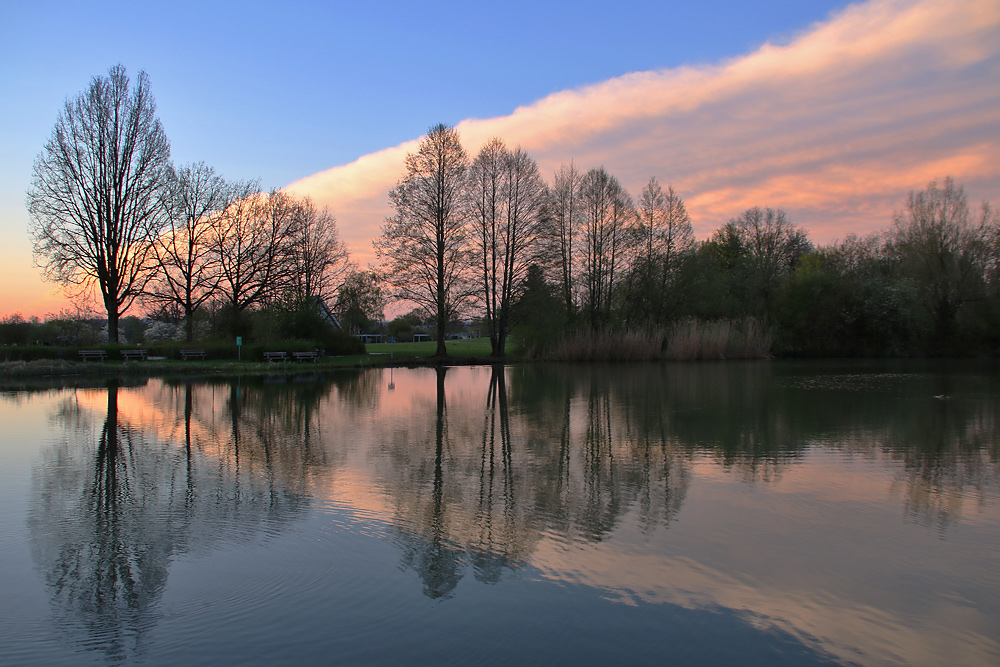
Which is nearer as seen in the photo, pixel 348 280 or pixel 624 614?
→ pixel 624 614

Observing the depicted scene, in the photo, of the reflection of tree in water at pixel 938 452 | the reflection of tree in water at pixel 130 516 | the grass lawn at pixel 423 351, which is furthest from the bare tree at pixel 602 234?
the reflection of tree in water at pixel 130 516

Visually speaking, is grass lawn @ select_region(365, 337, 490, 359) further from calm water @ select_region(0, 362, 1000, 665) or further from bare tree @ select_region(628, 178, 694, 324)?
calm water @ select_region(0, 362, 1000, 665)

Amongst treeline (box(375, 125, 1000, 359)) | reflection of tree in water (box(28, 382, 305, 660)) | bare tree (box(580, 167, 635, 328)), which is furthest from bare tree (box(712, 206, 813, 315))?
reflection of tree in water (box(28, 382, 305, 660))

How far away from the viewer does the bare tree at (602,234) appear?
113ft

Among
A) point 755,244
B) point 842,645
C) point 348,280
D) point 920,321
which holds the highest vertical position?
point 755,244

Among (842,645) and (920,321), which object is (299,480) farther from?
(920,321)

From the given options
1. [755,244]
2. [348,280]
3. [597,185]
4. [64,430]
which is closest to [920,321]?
[755,244]

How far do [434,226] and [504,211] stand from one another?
12.7 ft

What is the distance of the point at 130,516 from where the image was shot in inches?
215

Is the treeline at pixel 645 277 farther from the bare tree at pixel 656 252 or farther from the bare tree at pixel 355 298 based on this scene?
the bare tree at pixel 355 298

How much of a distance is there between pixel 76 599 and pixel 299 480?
293 centimetres

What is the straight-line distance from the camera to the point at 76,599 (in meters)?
3.81

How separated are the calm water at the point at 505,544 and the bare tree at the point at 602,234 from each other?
25.5 m

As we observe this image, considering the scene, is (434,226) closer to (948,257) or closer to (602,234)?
(602,234)
